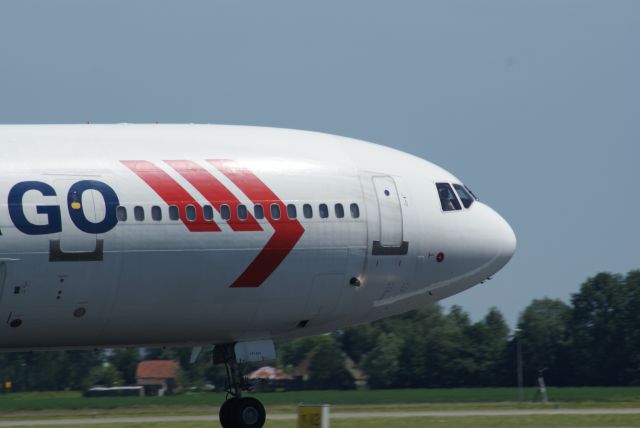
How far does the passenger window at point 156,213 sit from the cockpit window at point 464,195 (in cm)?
836

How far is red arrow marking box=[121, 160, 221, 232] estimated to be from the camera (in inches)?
1267

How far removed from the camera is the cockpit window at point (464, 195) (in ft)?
119

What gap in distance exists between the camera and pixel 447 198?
36.0 metres

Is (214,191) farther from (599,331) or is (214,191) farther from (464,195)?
(599,331)

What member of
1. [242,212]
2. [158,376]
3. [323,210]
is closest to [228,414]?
[242,212]

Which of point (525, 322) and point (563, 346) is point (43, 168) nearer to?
point (563, 346)

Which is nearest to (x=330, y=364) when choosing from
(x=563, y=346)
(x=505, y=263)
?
(x=563, y=346)

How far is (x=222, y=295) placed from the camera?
32.8 metres

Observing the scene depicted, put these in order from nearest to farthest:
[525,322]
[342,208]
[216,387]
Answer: [342,208] < [216,387] < [525,322]

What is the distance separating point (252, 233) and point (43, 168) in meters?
4.96

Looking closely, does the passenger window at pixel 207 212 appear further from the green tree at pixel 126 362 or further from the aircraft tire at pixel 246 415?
the green tree at pixel 126 362

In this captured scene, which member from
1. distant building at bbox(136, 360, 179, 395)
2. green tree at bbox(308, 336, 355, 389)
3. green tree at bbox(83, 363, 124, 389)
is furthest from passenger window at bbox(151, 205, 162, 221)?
green tree at bbox(83, 363, 124, 389)

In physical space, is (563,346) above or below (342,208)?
above

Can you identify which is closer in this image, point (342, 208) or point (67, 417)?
point (342, 208)
